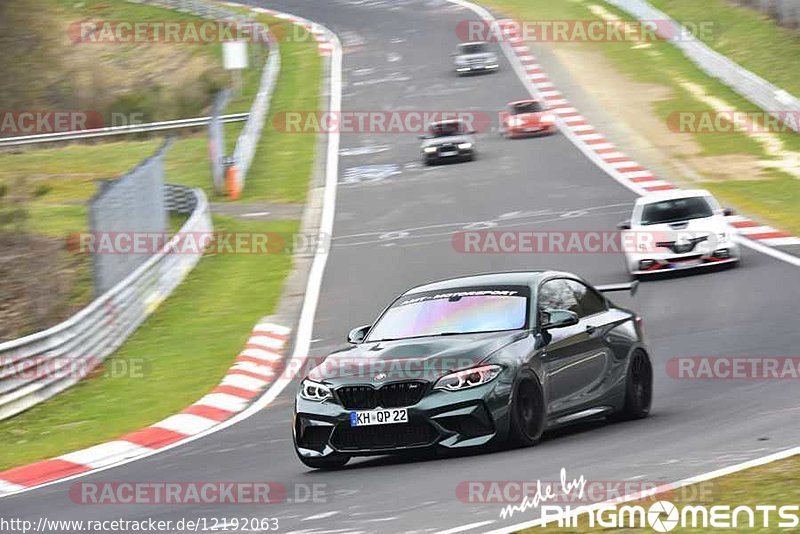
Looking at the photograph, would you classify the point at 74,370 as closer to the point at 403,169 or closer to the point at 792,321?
the point at 792,321

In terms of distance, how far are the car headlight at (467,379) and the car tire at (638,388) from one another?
2.21 meters

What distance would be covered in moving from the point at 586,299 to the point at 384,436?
8.69 feet

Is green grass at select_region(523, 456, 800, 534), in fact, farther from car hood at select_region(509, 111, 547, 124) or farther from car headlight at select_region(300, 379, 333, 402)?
car hood at select_region(509, 111, 547, 124)

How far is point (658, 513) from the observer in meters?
7.80

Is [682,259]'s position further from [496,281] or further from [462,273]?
[496,281]

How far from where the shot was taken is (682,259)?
75.1 feet

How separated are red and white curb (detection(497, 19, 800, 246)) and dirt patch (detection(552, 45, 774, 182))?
0.41m

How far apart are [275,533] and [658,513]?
216 cm

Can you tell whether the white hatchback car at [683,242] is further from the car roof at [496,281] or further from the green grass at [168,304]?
the car roof at [496,281]

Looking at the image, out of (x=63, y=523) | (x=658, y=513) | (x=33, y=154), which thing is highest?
(x=658, y=513)

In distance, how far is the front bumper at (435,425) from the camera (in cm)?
1062

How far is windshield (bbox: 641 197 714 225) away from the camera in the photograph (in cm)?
2369

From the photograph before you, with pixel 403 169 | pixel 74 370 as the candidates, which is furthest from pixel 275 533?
pixel 403 169

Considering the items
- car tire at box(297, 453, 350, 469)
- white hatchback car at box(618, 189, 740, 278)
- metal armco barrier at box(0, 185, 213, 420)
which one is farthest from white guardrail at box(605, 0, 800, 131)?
car tire at box(297, 453, 350, 469)
